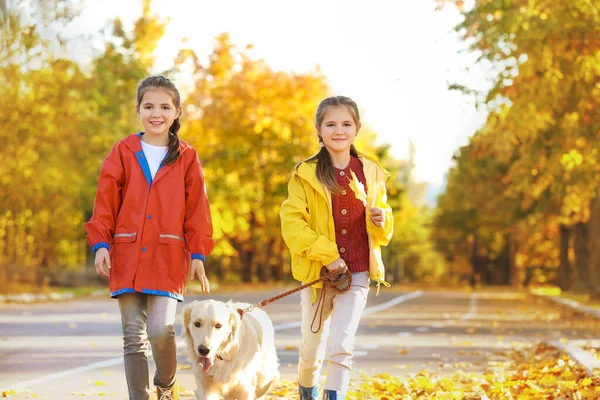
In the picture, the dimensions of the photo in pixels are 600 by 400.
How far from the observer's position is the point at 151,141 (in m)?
7.31

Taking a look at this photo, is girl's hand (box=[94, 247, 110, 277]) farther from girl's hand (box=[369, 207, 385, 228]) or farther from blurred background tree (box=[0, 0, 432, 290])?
blurred background tree (box=[0, 0, 432, 290])

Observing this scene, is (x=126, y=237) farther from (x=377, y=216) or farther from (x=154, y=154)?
(x=377, y=216)

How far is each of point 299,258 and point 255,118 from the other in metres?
44.1

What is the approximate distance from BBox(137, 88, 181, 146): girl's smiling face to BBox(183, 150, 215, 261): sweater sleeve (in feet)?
0.95

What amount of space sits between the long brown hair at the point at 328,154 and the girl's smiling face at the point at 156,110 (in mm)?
915

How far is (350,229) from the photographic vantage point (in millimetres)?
7262

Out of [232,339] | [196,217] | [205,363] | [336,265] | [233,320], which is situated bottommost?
[205,363]

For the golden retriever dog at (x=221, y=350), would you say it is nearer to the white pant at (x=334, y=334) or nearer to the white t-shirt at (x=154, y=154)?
the white pant at (x=334, y=334)

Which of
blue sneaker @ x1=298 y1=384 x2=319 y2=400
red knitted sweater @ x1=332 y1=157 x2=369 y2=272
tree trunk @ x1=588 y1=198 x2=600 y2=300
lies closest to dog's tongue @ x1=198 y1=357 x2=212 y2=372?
blue sneaker @ x1=298 y1=384 x2=319 y2=400

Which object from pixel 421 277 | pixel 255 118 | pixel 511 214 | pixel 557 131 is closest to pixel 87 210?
pixel 255 118

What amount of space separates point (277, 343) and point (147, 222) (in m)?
8.98

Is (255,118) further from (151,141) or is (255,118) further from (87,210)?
(151,141)

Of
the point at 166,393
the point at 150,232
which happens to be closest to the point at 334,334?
the point at 166,393

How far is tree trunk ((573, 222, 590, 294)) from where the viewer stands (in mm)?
43125
